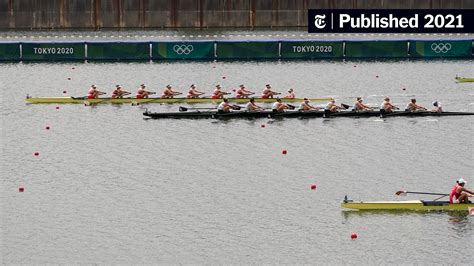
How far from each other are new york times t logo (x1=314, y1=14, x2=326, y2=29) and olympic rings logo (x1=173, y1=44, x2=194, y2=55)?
17.4 metres

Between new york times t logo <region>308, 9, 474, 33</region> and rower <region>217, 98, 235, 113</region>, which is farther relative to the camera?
new york times t logo <region>308, 9, 474, 33</region>

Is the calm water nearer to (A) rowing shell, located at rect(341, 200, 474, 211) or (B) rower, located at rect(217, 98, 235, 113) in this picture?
(A) rowing shell, located at rect(341, 200, 474, 211)

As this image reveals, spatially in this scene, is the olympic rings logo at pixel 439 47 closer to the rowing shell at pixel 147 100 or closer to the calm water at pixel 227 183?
the calm water at pixel 227 183

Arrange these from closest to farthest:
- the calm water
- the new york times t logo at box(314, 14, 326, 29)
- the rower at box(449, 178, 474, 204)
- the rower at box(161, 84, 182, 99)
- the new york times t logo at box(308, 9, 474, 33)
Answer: the calm water
the rower at box(449, 178, 474, 204)
the rower at box(161, 84, 182, 99)
the new york times t logo at box(308, 9, 474, 33)
the new york times t logo at box(314, 14, 326, 29)

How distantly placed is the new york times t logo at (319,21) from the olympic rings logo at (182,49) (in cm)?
1743

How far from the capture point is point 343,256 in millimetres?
42500

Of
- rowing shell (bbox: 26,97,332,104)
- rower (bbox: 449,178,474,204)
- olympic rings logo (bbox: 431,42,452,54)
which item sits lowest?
rower (bbox: 449,178,474,204)

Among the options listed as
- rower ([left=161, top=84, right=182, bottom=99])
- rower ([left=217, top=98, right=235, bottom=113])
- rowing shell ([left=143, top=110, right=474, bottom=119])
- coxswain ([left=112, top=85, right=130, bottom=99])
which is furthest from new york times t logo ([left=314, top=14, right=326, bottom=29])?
rower ([left=217, top=98, right=235, bottom=113])

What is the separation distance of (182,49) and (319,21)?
20060 millimetres

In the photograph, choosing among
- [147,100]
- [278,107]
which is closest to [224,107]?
[278,107]

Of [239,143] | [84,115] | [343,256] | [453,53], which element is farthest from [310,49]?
[343,256]

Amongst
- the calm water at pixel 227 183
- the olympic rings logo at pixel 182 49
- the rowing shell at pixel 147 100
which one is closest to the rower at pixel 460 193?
the calm water at pixel 227 183

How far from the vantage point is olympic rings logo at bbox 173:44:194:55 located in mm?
107438

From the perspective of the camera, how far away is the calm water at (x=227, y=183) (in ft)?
143
